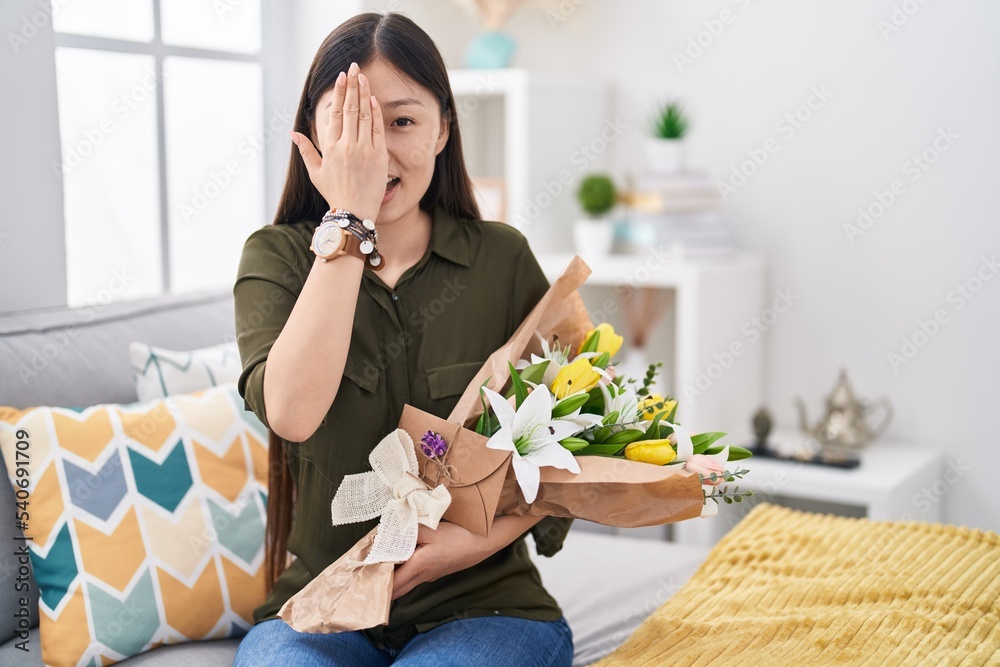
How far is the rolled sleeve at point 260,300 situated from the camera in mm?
1329

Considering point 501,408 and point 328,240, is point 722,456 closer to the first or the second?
point 501,408

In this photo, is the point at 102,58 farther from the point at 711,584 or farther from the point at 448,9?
the point at 711,584

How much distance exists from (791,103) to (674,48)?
0.39 meters

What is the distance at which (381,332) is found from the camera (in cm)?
147

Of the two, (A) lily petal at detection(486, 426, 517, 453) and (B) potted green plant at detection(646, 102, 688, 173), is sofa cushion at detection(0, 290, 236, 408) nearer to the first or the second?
(A) lily petal at detection(486, 426, 517, 453)

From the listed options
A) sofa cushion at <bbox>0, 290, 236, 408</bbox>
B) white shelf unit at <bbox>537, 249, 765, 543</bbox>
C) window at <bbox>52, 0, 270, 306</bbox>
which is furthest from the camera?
white shelf unit at <bbox>537, 249, 765, 543</bbox>

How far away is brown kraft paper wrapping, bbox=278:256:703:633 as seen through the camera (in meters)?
1.23

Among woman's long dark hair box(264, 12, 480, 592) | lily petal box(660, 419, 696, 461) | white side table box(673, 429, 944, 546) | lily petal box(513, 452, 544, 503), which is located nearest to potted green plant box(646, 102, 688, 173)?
white side table box(673, 429, 944, 546)

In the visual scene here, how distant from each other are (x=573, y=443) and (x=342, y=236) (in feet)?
1.33

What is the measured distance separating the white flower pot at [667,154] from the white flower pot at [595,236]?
207 millimetres

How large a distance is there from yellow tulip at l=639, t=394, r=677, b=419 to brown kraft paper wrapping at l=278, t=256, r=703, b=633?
0.48 ft

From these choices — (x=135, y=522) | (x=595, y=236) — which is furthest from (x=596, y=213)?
(x=135, y=522)

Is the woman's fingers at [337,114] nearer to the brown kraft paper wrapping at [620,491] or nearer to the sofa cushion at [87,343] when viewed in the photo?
the brown kraft paper wrapping at [620,491]

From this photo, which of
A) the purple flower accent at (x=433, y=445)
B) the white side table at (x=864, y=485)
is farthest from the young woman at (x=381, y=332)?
the white side table at (x=864, y=485)
